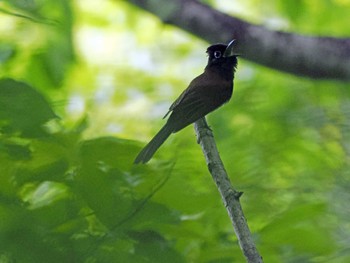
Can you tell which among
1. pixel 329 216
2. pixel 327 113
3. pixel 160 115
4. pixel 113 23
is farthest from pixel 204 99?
pixel 113 23

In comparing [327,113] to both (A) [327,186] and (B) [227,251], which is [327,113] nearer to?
(A) [327,186]

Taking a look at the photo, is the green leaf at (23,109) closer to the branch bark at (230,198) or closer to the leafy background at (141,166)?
the leafy background at (141,166)

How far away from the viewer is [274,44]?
10.8 feet

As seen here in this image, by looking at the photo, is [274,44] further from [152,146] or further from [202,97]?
[152,146]

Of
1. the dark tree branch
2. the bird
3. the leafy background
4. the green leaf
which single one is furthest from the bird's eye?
the dark tree branch

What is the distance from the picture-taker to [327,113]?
250cm

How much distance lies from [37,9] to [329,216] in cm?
84

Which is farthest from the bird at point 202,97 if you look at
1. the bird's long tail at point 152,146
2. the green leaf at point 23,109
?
the green leaf at point 23,109

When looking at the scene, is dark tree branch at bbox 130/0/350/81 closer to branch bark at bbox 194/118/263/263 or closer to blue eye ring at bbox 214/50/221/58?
blue eye ring at bbox 214/50/221/58

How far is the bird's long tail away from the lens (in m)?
1.25

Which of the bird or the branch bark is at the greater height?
the bird

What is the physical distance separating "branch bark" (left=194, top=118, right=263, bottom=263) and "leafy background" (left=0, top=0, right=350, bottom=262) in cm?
5

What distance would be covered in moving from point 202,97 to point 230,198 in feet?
0.92

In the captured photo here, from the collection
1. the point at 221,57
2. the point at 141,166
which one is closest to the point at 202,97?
the point at 221,57
